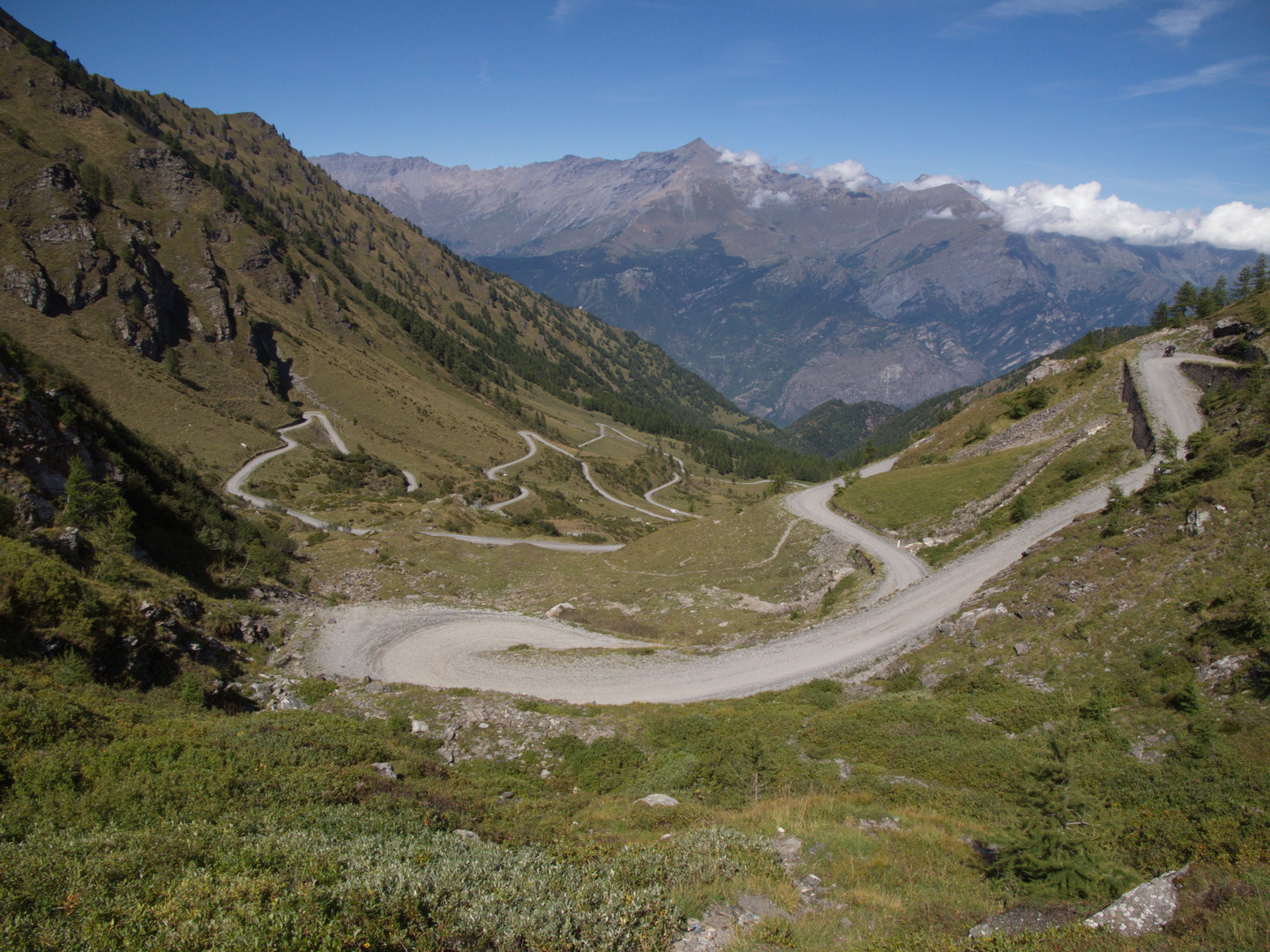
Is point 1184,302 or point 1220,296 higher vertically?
point 1220,296

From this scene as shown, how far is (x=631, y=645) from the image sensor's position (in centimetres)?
3319

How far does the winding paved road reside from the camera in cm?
2636

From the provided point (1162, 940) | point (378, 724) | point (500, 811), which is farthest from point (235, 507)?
point (1162, 940)

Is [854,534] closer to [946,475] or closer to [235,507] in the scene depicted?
[946,475]

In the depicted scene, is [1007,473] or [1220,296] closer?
[1007,473]

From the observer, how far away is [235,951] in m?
6.13

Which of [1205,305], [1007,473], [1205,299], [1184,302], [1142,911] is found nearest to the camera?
[1142,911]

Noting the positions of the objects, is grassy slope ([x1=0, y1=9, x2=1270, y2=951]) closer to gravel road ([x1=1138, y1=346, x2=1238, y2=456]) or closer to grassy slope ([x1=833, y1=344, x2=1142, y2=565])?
grassy slope ([x1=833, y1=344, x2=1142, y2=565])

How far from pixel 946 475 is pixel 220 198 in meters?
166

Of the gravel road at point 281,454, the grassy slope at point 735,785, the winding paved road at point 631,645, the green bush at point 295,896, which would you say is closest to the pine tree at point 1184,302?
the winding paved road at point 631,645

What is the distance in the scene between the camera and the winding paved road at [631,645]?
86.5 feet

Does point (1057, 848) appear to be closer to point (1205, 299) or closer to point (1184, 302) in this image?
point (1205, 299)

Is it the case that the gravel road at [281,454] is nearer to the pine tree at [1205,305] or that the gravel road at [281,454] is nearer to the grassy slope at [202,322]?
the grassy slope at [202,322]

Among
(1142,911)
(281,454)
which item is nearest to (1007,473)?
(1142,911)
